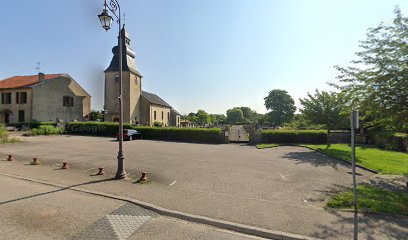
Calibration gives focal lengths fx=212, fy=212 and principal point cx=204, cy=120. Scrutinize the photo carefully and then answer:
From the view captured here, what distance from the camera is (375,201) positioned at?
582cm

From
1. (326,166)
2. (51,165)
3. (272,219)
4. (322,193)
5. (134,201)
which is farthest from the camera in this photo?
(326,166)

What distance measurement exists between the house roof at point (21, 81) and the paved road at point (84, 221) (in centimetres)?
3724

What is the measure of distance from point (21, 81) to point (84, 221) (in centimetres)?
4310

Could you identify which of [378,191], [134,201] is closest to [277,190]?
[378,191]

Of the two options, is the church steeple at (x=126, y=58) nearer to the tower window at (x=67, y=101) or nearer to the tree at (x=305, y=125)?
the tower window at (x=67, y=101)

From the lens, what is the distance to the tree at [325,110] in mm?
16422

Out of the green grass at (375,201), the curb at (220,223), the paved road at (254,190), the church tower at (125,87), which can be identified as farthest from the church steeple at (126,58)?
the green grass at (375,201)

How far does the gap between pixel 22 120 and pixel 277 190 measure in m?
40.1

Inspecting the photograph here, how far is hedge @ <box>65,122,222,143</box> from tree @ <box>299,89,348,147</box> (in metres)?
8.46

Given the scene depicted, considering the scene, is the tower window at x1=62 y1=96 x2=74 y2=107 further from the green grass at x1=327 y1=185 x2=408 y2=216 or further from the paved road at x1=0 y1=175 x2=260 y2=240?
the green grass at x1=327 y1=185 x2=408 y2=216

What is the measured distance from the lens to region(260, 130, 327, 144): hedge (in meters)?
20.3

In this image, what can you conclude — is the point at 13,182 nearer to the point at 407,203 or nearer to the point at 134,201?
A: the point at 134,201

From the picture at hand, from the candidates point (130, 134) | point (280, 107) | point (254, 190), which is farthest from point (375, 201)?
→ point (280, 107)

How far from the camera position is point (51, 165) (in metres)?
9.66
